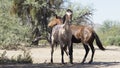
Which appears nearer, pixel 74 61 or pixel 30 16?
pixel 74 61

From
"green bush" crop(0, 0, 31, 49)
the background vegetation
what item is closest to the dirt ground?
"green bush" crop(0, 0, 31, 49)

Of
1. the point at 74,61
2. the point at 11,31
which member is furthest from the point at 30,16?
the point at 74,61

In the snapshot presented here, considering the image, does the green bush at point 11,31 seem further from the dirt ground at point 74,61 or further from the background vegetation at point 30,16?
the dirt ground at point 74,61

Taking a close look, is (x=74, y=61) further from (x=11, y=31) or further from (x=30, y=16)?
(x=30, y=16)

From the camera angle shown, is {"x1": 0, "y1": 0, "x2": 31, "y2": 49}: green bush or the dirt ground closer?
the dirt ground

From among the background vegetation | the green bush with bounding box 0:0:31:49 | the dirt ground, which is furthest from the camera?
the background vegetation

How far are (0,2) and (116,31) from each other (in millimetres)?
53367

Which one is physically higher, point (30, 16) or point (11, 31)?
point (30, 16)

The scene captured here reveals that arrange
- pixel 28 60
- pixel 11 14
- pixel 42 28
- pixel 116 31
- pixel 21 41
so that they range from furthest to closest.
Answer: pixel 116 31
pixel 42 28
pixel 11 14
pixel 21 41
pixel 28 60

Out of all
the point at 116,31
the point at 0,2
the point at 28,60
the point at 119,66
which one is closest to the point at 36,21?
the point at 0,2

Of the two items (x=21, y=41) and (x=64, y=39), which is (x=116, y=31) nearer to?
(x=21, y=41)

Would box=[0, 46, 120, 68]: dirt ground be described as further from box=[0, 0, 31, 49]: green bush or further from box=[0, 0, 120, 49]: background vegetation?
box=[0, 0, 120, 49]: background vegetation

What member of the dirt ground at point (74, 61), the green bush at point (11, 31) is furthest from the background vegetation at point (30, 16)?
the dirt ground at point (74, 61)

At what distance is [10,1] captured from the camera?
134 ft
